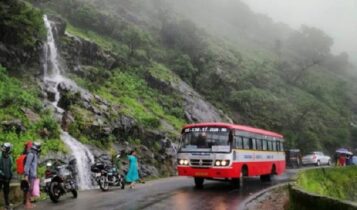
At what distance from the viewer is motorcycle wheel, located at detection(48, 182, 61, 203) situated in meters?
16.0

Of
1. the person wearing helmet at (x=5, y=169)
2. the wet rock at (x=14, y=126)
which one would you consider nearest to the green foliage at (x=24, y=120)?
the wet rock at (x=14, y=126)

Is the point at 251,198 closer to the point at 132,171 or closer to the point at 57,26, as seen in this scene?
the point at 132,171

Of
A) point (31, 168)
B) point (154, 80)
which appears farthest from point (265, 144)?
point (154, 80)

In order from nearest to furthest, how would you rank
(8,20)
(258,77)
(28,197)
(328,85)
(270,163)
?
(28,197), (270,163), (8,20), (258,77), (328,85)

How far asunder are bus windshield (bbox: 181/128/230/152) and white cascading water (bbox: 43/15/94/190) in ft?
22.5

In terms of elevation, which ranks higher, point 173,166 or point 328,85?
point 328,85

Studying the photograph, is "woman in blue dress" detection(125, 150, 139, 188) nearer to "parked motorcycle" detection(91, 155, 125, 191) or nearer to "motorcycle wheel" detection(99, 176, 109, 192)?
"parked motorcycle" detection(91, 155, 125, 191)

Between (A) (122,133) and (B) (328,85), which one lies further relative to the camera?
(B) (328,85)

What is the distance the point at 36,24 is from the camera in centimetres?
3472

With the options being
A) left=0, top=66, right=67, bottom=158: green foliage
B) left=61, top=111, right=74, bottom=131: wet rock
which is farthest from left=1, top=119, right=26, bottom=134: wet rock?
left=61, top=111, right=74, bottom=131: wet rock

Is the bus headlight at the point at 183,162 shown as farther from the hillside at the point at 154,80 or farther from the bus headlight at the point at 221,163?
the hillside at the point at 154,80

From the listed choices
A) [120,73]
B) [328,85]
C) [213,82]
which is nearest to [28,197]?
[120,73]

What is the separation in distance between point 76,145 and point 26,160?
1304cm

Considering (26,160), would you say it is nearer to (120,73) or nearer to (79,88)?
(79,88)
